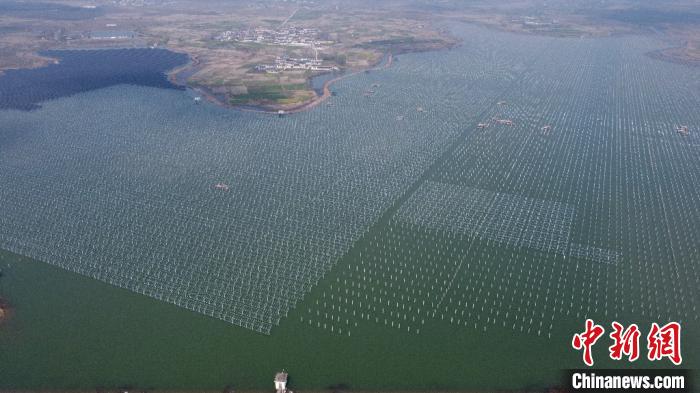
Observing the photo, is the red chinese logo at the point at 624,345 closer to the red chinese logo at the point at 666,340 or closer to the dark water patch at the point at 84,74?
the red chinese logo at the point at 666,340

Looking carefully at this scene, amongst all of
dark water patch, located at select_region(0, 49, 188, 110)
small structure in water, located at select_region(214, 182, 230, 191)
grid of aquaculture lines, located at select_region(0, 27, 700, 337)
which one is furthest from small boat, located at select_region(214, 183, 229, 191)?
dark water patch, located at select_region(0, 49, 188, 110)

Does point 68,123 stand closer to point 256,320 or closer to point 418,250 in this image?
point 256,320

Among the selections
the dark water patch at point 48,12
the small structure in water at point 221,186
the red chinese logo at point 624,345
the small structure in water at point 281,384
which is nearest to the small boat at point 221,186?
the small structure in water at point 221,186

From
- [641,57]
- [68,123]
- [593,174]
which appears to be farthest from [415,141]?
[641,57]

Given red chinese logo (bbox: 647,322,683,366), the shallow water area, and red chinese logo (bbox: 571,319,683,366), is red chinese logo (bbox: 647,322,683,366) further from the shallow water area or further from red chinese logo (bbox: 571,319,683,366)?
the shallow water area

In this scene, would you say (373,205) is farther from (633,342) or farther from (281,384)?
(633,342)

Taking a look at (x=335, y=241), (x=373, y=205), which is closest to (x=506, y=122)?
(x=373, y=205)
